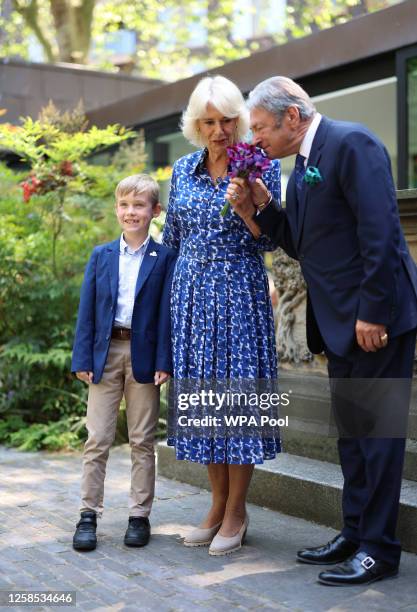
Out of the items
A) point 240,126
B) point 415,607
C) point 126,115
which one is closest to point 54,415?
point 240,126

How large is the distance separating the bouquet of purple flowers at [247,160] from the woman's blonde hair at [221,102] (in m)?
0.28

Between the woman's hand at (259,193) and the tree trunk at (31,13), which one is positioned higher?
the tree trunk at (31,13)

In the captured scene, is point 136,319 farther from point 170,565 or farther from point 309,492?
point 309,492

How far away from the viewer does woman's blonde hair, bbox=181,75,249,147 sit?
3570mm

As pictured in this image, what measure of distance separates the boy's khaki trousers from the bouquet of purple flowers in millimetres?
1046

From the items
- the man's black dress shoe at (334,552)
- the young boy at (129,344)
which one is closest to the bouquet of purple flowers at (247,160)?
the young boy at (129,344)

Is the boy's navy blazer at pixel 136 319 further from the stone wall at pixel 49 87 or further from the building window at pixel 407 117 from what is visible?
the stone wall at pixel 49 87

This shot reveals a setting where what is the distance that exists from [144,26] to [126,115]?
44.2ft

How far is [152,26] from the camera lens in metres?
24.1

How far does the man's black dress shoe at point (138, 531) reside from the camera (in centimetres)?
382

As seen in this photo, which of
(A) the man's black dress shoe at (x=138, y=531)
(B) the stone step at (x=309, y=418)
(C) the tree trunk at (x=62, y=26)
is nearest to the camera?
(A) the man's black dress shoe at (x=138, y=531)

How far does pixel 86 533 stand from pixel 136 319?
3.32 ft

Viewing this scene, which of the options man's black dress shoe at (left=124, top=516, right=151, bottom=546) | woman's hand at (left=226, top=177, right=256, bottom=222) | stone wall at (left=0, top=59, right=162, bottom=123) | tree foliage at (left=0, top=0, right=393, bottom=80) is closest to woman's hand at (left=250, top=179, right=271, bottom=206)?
woman's hand at (left=226, top=177, right=256, bottom=222)

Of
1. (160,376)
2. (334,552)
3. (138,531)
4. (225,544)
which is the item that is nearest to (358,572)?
(334,552)
